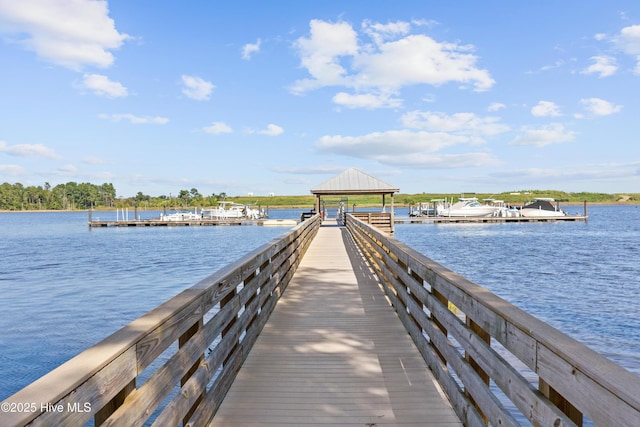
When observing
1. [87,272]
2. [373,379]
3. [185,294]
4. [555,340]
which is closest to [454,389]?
[373,379]

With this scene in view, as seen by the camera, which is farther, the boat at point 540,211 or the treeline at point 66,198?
the treeline at point 66,198

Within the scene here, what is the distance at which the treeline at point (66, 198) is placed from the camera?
16625 cm

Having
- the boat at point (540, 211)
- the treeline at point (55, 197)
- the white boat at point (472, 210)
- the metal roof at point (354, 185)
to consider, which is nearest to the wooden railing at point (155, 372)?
the metal roof at point (354, 185)

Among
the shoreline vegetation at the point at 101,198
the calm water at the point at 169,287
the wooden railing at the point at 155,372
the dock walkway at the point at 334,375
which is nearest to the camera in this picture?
the wooden railing at the point at 155,372

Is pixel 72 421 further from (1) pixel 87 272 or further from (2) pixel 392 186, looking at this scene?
(2) pixel 392 186

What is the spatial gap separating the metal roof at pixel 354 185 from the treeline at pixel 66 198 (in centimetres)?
13655

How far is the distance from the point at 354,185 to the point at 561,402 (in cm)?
2485

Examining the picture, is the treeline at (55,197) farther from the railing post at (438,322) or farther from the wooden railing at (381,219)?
the railing post at (438,322)

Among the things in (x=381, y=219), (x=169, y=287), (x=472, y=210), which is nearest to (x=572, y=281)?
(x=381, y=219)

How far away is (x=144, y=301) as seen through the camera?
13.6m

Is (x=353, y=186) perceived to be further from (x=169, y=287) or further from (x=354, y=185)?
(x=169, y=287)

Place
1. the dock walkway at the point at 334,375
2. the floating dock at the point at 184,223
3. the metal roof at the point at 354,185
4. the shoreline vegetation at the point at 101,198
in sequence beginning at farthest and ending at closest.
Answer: the shoreline vegetation at the point at 101,198 → the floating dock at the point at 184,223 → the metal roof at the point at 354,185 → the dock walkway at the point at 334,375

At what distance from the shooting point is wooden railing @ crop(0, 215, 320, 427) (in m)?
1.48

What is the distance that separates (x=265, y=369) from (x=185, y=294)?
58.2 inches
